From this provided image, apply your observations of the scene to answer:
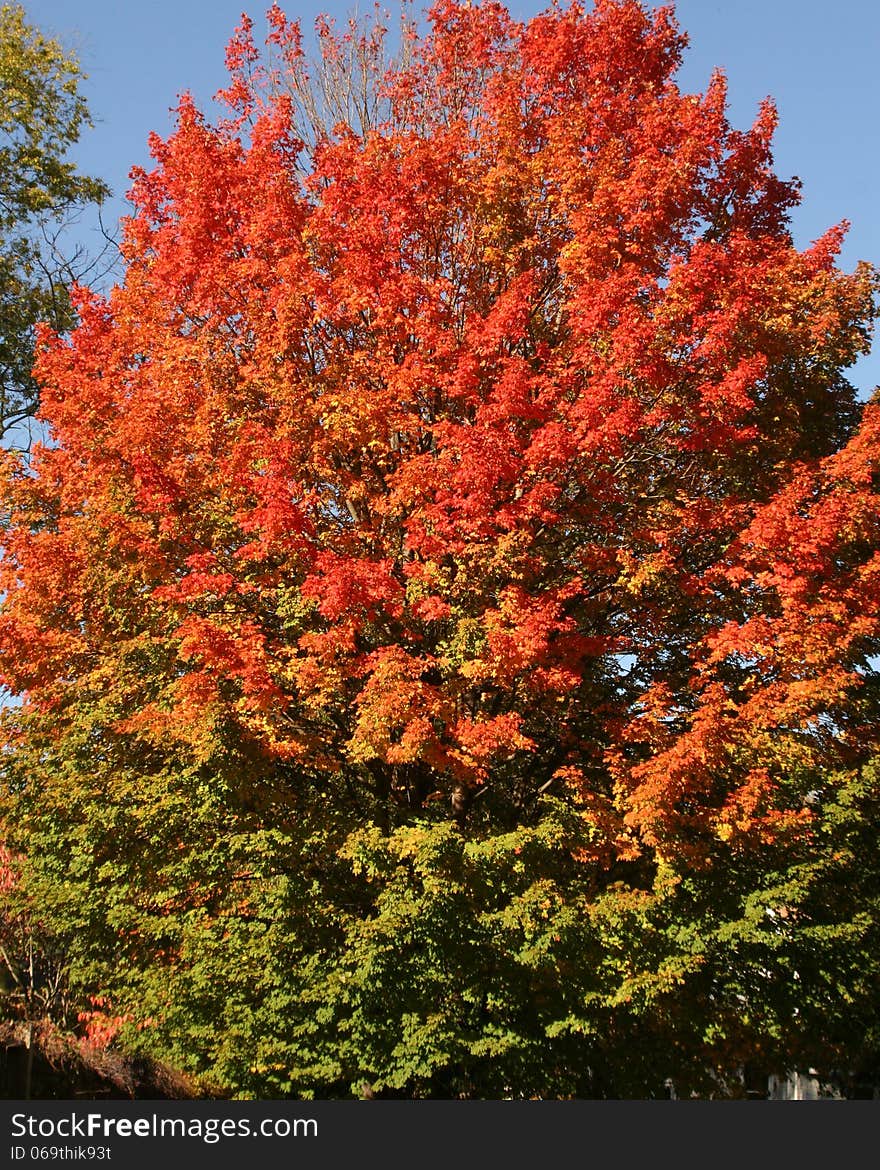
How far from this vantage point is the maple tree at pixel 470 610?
972 cm

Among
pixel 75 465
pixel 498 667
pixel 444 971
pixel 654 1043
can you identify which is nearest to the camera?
pixel 444 971

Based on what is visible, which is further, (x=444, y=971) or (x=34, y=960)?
(x=34, y=960)

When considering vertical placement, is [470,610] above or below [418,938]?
above

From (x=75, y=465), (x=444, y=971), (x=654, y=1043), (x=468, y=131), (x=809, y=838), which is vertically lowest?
(x=654, y=1043)

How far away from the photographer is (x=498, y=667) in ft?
33.1

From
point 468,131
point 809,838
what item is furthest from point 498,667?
point 468,131

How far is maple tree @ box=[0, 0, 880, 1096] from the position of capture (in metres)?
9.72

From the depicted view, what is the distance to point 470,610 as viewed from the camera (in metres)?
11.2

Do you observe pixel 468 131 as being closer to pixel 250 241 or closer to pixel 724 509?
pixel 250 241

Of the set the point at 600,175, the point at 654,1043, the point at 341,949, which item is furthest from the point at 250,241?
the point at 654,1043

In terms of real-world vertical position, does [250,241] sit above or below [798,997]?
above

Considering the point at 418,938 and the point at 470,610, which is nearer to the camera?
the point at 418,938

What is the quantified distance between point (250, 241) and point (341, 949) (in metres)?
9.24

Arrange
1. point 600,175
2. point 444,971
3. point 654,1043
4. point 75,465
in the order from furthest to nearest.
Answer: point 75,465, point 600,175, point 654,1043, point 444,971
